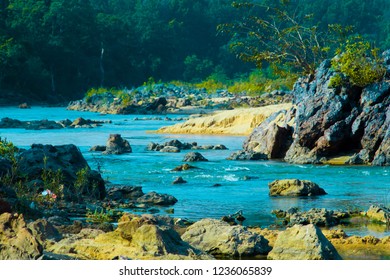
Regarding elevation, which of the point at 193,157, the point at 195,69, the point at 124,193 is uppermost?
the point at 124,193

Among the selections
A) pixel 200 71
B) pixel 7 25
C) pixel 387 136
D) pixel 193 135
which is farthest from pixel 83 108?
pixel 387 136

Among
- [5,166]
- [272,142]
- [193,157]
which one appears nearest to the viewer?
[5,166]

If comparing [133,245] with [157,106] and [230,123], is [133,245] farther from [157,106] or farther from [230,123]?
[157,106]

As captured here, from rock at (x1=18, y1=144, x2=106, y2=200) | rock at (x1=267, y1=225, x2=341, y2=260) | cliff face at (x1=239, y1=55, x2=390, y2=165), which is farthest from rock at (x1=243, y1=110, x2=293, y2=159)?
rock at (x1=267, y1=225, x2=341, y2=260)

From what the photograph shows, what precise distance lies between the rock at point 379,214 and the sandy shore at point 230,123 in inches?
844

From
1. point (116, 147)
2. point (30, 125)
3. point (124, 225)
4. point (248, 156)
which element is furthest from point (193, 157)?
point (30, 125)

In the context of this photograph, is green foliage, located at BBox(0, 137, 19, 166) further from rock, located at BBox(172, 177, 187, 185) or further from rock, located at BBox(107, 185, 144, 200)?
rock, located at BBox(172, 177, 187, 185)

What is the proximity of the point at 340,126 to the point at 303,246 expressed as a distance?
14.5 meters

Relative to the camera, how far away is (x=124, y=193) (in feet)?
52.7

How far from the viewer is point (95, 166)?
22.7 m

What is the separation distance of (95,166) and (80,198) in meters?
8.07

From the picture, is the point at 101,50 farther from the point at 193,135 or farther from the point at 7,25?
the point at 193,135

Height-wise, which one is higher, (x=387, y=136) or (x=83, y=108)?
(x=387, y=136)

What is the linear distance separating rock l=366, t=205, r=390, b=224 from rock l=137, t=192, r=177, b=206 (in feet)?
11.6
